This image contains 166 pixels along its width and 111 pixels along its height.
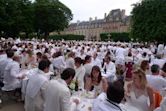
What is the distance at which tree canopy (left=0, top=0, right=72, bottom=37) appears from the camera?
58781mm

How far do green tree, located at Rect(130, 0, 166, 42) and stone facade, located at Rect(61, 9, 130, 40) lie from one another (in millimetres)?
80990

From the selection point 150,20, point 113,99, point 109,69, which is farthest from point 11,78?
point 150,20

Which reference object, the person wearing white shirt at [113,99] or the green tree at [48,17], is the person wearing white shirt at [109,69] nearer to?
the person wearing white shirt at [113,99]

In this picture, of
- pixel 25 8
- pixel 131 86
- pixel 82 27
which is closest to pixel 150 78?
pixel 131 86

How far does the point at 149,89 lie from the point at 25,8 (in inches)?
2437

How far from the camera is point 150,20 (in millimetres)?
45719

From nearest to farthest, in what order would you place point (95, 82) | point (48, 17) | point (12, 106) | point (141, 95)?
point (141, 95)
point (95, 82)
point (12, 106)
point (48, 17)

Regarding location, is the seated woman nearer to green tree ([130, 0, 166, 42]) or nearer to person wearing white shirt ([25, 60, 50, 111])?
person wearing white shirt ([25, 60, 50, 111])

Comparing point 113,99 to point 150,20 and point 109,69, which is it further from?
point 150,20

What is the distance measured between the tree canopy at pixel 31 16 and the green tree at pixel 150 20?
19.6m

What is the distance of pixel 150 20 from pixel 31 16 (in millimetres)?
31999

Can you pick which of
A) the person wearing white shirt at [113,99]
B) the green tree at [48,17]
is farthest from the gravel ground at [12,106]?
the green tree at [48,17]

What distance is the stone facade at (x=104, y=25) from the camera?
142 meters

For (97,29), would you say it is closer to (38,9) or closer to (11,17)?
(38,9)
